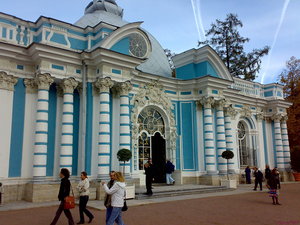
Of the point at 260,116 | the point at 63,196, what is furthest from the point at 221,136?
the point at 63,196

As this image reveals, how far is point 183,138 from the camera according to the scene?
16.0 m

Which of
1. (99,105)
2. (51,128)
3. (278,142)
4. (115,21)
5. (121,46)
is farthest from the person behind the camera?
(278,142)

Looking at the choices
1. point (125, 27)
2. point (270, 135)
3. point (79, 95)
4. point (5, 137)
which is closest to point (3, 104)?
point (5, 137)

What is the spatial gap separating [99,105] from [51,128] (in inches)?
82.6

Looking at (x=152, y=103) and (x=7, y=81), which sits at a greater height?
(x=7, y=81)

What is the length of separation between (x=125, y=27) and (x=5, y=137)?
6.46m

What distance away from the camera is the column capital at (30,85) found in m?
11.7

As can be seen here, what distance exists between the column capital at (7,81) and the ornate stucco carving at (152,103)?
533 cm

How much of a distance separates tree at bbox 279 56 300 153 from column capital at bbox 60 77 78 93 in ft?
60.0

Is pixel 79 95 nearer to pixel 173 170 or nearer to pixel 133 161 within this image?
pixel 133 161

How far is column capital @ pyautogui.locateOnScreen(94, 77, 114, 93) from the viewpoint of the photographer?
12.0 metres

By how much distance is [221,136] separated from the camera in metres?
16.2

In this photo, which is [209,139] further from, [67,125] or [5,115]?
[5,115]

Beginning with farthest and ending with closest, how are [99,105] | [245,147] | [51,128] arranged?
[245,147]
[99,105]
[51,128]
